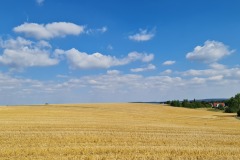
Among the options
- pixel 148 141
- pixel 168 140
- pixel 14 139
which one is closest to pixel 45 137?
pixel 14 139

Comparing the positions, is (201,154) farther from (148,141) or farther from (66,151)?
(66,151)

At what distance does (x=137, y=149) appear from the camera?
49.5 feet

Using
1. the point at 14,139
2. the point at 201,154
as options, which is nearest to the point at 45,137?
the point at 14,139

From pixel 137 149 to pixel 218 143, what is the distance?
5.86 metres

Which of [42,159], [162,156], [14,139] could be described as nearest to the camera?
[42,159]

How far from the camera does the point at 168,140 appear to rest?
18703 mm

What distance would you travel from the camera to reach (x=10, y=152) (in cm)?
1384

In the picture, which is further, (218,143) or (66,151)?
(218,143)

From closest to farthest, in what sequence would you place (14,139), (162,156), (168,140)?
1. (162,156)
2. (14,139)
3. (168,140)

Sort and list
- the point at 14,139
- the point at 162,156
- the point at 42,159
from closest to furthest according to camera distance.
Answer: the point at 42,159 < the point at 162,156 < the point at 14,139

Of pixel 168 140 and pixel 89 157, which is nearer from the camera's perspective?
pixel 89 157

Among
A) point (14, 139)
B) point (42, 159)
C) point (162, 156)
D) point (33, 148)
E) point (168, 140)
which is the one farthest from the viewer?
point (168, 140)

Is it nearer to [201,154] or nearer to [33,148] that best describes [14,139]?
[33,148]

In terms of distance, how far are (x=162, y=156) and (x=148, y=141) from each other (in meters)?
4.39
